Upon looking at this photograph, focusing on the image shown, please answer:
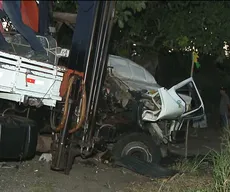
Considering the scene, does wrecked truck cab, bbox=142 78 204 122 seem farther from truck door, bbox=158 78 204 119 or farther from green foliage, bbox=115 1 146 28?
green foliage, bbox=115 1 146 28

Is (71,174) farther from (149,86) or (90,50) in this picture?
(149,86)

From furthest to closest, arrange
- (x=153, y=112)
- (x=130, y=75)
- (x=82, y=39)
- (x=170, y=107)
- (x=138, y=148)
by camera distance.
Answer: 1. (x=130, y=75)
2. (x=153, y=112)
3. (x=170, y=107)
4. (x=138, y=148)
5. (x=82, y=39)

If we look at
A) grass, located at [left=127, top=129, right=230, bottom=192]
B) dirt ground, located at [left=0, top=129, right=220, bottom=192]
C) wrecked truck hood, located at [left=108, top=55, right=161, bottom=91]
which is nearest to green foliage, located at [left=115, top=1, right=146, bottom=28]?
grass, located at [left=127, top=129, right=230, bottom=192]

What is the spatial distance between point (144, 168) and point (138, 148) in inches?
24.1

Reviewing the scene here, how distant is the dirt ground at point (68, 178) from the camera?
694 centimetres

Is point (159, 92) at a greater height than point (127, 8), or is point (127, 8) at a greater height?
point (127, 8)

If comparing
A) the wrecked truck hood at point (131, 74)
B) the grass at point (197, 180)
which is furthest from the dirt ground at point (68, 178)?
the wrecked truck hood at point (131, 74)

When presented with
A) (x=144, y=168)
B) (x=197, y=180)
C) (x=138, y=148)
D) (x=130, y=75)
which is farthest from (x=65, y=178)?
(x=130, y=75)

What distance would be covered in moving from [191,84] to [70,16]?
3.88 meters

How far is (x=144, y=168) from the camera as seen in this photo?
8516 millimetres

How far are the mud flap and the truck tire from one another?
0.54ft

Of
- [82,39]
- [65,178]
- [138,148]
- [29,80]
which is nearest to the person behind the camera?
[29,80]

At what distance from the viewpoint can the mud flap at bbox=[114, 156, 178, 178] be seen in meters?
8.23

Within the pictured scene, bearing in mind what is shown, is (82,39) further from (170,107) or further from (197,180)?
(197,180)
